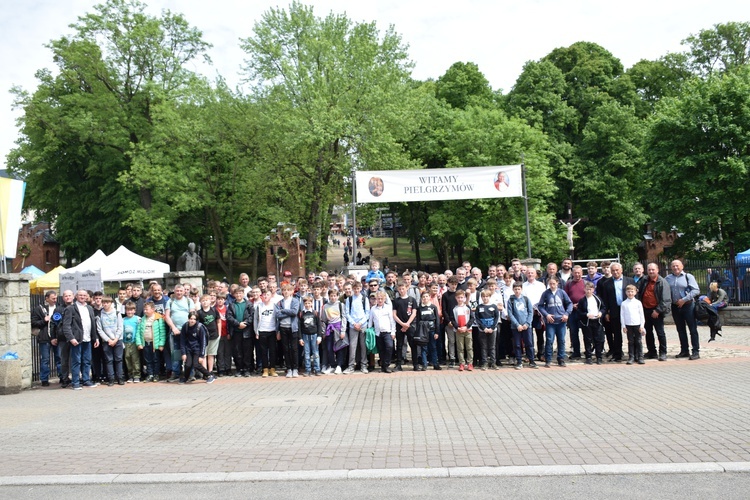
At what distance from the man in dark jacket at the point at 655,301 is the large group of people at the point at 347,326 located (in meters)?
0.02

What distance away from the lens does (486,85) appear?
147 ft

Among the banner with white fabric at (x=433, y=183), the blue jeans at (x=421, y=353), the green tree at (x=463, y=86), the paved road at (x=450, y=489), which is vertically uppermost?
the green tree at (x=463, y=86)

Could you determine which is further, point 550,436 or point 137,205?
point 137,205

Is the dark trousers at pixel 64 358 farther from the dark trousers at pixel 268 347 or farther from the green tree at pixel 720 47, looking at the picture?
the green tree at pixel 720 47

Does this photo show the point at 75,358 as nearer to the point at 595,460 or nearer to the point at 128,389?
the point at 128,389

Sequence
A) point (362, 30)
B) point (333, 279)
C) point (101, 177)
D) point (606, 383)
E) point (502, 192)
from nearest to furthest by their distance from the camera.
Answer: point (606, 383)
point (333, 279)
point (502, 192)
point (362, 30)
point (101, 177)

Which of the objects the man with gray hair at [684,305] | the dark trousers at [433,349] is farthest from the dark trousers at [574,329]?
the dark trousers at [433,349]

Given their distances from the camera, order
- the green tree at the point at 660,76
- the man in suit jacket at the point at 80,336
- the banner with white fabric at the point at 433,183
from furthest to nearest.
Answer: the green tree at the point at 660,76 → the banner with white fabric at the point at 433,183 → the man in suit jacket at the point at 80,336

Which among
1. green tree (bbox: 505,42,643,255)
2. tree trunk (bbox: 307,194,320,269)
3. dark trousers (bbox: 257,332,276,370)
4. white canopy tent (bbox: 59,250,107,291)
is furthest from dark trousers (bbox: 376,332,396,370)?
green tree (bbox: 505,42,643,255)

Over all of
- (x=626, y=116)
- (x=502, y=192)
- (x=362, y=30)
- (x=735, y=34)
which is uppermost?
(x=735, y=34)

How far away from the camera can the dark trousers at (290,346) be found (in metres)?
12.2

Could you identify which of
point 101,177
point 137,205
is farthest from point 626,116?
point 101,177

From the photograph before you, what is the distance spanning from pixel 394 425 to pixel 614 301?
21.9 ft

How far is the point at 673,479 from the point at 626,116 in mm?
37237
